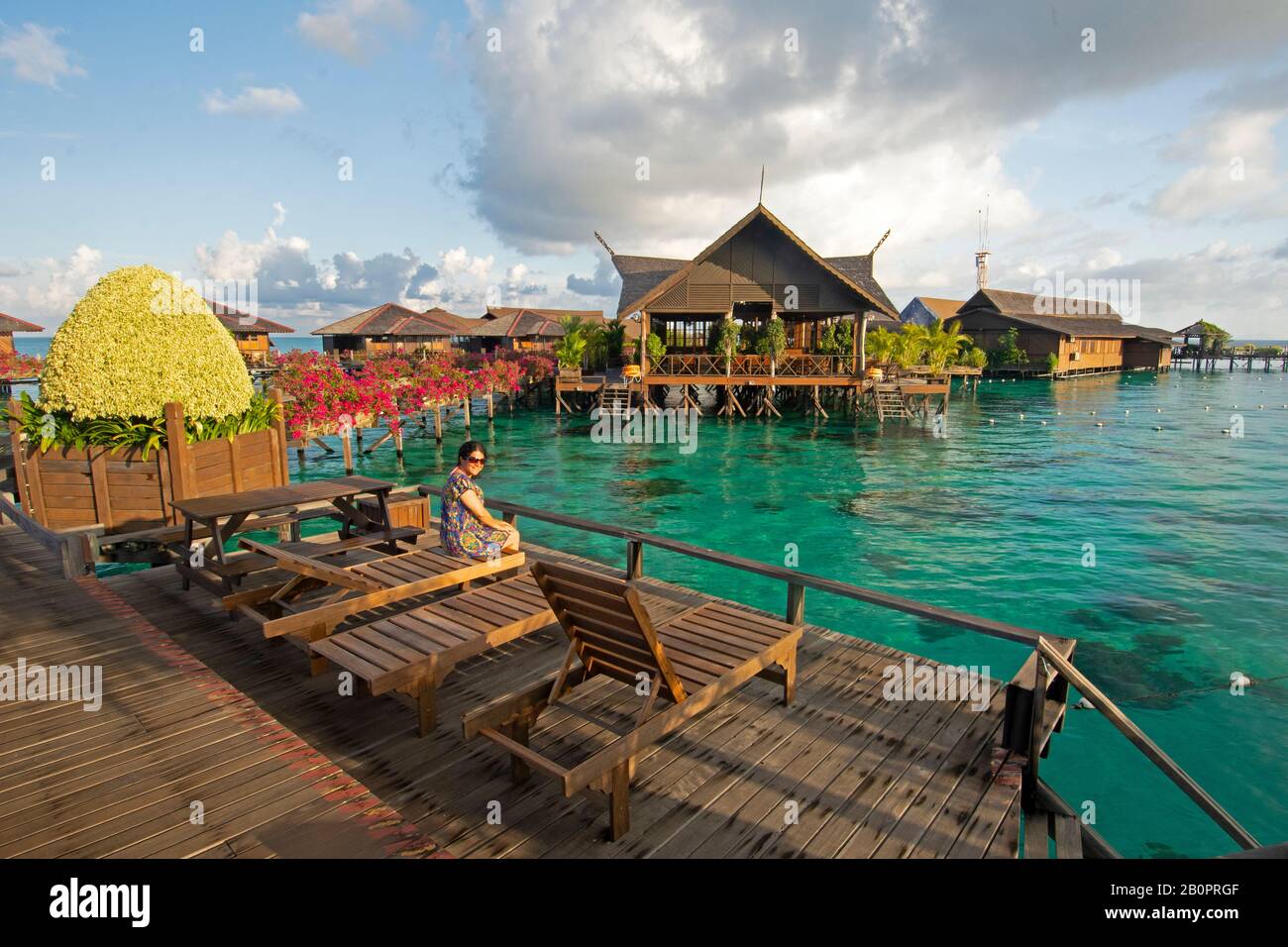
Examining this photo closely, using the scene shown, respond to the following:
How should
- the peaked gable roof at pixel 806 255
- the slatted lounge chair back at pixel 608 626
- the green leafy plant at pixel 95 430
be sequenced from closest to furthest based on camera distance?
the slatted lounge chair back at pixel 608 626 → the green leafy plant at pixel 95 430 → the peaked gable roof at pixel 806 255

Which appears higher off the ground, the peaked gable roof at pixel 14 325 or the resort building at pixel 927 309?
the resort building at pixel 927 309

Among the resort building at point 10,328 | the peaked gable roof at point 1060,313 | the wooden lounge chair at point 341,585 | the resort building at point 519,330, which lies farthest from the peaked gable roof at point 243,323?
the peaked gable roof at point 1060,313

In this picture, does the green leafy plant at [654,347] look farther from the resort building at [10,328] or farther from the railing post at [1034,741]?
the resort building at [10,328]

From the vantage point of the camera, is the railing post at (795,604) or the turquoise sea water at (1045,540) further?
the turquoise sea water at (1045,540)

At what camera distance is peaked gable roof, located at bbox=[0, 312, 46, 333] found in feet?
128

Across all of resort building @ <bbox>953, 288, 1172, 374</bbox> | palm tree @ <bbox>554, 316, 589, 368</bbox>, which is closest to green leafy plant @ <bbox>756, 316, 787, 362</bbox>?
palm tree @ <bbox>554, 316, 589, 368</bbox>

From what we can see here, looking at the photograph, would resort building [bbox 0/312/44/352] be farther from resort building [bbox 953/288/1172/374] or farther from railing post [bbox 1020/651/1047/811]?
resort building [bbox 953/288/1172/374]

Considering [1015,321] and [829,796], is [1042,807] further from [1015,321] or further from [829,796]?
[1015,321]

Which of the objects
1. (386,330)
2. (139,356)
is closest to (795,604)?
(139,356)

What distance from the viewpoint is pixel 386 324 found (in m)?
50.2

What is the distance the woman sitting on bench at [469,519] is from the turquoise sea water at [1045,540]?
5710mm

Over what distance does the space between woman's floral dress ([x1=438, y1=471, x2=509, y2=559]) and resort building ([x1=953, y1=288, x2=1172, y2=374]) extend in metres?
63.4

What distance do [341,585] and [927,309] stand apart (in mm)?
76158

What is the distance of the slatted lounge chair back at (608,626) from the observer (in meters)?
3.46
